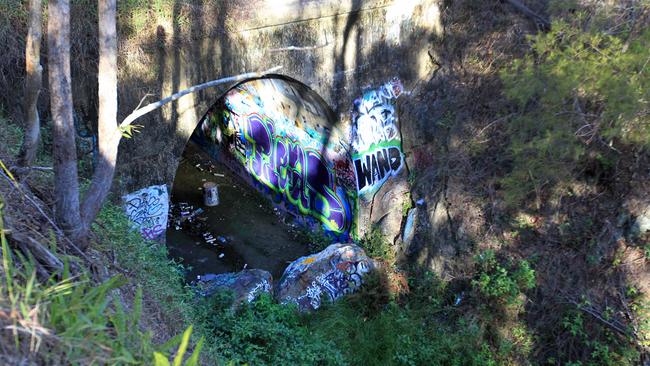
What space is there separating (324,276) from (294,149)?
3.24 meters

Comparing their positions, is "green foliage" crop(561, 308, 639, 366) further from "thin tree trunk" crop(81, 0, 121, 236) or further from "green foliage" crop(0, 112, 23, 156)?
"green foliage" crop(0, 112, 23, 156)

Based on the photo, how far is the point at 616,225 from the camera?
7.13m

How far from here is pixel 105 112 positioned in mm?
4953

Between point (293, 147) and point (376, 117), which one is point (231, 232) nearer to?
point (293, 147)

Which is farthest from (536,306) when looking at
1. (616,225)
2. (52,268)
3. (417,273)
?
(52,268)

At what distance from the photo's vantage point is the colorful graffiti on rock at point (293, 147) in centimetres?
999

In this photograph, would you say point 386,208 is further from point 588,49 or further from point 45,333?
point 45,333

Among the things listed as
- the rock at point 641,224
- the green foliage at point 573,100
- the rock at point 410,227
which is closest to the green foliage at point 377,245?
the rock at point 410,227

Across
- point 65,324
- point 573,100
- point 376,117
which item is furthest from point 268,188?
point 65,324

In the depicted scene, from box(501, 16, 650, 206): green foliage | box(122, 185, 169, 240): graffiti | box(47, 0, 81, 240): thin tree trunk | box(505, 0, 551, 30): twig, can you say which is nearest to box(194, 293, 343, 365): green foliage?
box(122, 185, 169, 240): graffiti

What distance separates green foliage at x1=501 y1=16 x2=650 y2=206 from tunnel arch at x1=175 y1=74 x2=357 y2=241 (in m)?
3.48

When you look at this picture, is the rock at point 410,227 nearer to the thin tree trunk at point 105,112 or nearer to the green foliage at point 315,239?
the green foliage at point 315,239

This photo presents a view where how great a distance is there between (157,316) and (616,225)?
5.98 metres

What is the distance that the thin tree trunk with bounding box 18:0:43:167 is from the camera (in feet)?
16.8
